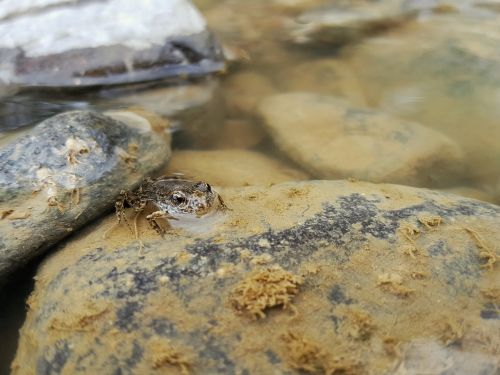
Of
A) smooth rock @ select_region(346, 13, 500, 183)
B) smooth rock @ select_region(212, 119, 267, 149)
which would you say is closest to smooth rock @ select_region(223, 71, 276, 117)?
smooth rock @ select_region(212, 119, 267, 149)

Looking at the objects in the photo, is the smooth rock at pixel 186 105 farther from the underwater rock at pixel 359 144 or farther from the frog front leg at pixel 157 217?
the frog front leg at pixel 157 217

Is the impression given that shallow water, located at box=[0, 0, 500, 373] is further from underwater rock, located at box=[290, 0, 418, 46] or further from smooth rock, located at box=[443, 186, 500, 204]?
underwater rock, located at box=[290, 0, 418, 46]

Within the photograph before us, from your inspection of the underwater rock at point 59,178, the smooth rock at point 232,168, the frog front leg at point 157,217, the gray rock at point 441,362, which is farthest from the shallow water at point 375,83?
the gray rock at point 441,362

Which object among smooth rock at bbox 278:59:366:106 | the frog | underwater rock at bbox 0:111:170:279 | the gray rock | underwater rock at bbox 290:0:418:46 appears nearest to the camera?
the gray rock

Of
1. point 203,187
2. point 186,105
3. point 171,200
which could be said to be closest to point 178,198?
point 171,200

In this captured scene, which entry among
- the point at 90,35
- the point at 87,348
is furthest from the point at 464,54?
the point at 87,348
